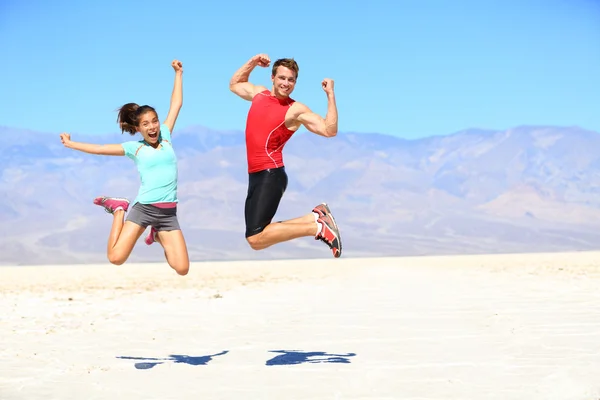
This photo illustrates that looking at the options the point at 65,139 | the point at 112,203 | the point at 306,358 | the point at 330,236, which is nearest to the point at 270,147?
the point at 330,236

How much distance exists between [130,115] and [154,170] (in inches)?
21.8

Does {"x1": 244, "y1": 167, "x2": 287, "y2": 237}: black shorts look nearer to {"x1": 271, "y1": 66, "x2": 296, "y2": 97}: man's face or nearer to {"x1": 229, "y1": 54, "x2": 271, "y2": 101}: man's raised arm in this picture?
{"x1": 271, "y1": 66, "x2": 296, "y2": 97}: man's face

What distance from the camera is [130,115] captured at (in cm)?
786

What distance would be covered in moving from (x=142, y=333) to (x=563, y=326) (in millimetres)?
5605

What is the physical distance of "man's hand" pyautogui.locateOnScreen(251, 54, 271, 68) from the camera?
314 inches

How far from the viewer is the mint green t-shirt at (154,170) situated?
7812 millimetres

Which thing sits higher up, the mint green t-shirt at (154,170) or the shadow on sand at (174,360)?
the mint green t-shirt at (154,170)

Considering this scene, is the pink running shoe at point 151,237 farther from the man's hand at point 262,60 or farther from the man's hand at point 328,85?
the man's hand at point 328,85

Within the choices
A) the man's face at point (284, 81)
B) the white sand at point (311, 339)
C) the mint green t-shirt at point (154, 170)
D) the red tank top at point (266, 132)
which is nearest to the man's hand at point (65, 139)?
the mint green t-shirt at point (154, 170)

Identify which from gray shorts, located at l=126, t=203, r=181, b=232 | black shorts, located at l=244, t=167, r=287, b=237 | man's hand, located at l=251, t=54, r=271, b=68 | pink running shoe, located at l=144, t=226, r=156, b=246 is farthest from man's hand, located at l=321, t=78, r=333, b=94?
pink running shoe, located at l=144, t=226, r=156, b=246

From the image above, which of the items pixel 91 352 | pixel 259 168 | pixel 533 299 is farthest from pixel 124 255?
pixel 533 299

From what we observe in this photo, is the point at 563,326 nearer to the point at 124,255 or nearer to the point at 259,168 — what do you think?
the point at 259,168

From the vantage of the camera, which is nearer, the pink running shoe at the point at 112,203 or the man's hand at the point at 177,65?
the pink running shoe at the point at 112,203

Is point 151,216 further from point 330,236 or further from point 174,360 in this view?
point 174,360
